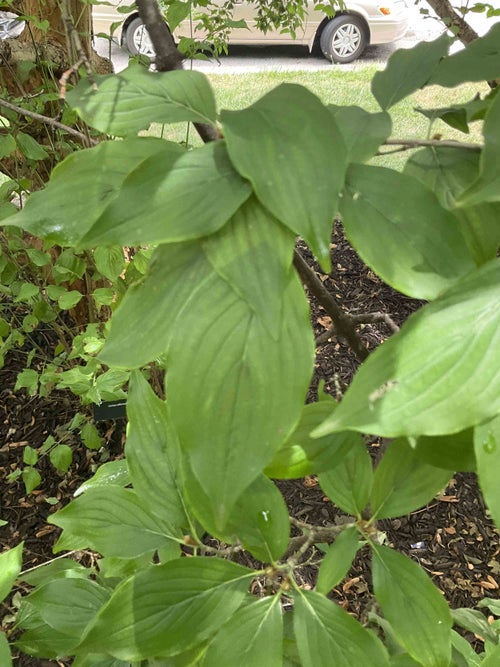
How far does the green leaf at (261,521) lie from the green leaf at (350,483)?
69 millimetres

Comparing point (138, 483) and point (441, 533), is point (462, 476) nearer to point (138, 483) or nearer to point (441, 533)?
point (441, 533)

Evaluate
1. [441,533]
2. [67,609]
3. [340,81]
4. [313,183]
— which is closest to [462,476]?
[441,533]

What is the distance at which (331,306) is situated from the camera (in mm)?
631

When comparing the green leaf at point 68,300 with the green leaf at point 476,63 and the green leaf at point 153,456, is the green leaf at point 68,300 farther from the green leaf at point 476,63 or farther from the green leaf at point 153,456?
the green leaf at point 476,63

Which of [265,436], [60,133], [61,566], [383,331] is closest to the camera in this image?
[265,436]

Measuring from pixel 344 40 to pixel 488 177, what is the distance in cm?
481

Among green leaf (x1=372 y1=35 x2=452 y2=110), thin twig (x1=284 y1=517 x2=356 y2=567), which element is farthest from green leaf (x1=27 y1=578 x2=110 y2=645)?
green leaf (x1=372 y1=35 x2=452 y2=110)

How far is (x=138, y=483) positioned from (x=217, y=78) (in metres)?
4.16

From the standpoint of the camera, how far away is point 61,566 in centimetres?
103

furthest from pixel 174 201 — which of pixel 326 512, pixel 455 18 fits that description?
pixel 326 512

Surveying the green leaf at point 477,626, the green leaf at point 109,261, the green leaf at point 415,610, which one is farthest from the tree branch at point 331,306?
the green leaf at point 109,261

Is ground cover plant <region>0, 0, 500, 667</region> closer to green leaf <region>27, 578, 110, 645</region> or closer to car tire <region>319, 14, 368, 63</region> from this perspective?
green leaf <region>27, 578, 110, 645</region>

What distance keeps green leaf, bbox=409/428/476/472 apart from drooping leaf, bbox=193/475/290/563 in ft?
0.54

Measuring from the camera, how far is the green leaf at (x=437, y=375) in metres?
0.34
